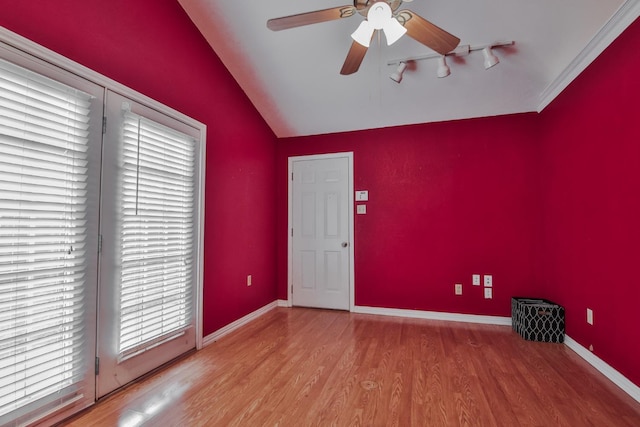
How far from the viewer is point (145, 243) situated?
2.24m

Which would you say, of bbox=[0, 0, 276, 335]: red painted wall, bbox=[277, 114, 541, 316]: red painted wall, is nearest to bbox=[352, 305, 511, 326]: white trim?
bbox=[277, 114, 541, 316]: red painted wall

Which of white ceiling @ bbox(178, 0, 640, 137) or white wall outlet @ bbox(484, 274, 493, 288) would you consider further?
white wall outlet @ bbox(484, 274, 493, 288)

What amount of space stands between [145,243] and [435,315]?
3.23 metres

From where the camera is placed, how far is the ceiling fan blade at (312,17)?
5.89 ft

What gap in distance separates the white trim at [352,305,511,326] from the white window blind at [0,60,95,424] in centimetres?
298

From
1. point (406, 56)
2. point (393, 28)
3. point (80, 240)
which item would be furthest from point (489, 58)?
point (80, 240)

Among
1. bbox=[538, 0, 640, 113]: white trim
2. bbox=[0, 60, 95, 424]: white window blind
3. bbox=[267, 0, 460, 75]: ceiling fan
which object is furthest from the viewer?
bbox=[538, 0, 640, 113]: white trim

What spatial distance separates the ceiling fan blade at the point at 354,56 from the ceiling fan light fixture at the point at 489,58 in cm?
121

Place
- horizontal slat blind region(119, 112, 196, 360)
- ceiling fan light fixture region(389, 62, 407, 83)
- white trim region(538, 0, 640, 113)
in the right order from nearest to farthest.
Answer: white trim region(538, 0, 640, 113) < horizontal slat blind region(119, 112, 196, 360) < ceiling fan light fixture region(389, 62, 407, 83)

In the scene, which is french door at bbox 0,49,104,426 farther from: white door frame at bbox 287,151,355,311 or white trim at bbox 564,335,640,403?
white trim at bbox 564,335,640,403

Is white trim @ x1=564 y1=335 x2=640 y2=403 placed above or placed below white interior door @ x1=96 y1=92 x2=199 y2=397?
below

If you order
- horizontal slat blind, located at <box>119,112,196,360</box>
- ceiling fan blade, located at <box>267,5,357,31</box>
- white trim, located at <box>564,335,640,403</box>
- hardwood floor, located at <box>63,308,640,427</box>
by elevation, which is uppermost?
ceiling fan blade, located at <box>267,5,357,31</box>

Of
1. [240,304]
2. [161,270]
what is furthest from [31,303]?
[240,304]

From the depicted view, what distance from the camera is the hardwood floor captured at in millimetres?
1773
